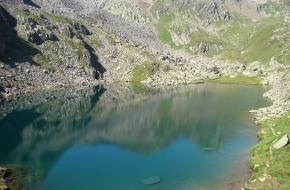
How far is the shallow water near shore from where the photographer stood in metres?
78.6

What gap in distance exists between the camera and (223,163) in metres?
87.7

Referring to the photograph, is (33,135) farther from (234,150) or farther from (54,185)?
(234,150)

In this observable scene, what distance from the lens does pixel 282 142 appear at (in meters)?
83.1

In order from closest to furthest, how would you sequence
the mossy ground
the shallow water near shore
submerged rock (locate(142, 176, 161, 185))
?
the mossy ground → submerged rock (locate(142, 176, 161, 185)) → the shallow water near shore

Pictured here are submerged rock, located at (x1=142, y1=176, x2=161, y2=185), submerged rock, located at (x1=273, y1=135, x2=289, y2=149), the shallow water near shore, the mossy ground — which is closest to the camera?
the mossy ground

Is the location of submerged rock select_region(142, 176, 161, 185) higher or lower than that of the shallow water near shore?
lower

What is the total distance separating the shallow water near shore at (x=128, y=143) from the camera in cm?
7856

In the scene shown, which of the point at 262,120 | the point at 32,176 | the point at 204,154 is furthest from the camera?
the point at 262,120

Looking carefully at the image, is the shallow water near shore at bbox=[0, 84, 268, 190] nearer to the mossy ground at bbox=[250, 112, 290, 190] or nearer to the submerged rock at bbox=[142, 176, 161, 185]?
the submerged rock at bbox=[142, 176, 161, 185]

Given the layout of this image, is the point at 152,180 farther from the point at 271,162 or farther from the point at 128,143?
the point at 128,143

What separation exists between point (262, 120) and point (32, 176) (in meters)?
76.7

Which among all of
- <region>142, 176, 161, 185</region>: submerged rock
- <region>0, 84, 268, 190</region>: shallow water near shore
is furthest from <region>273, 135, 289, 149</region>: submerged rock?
<region>142, 176, 161, 185</region>: submerged rock

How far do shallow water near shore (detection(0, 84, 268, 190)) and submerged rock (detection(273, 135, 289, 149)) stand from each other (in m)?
7.92

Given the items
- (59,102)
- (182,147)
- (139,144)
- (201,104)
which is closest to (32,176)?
(139,144)
